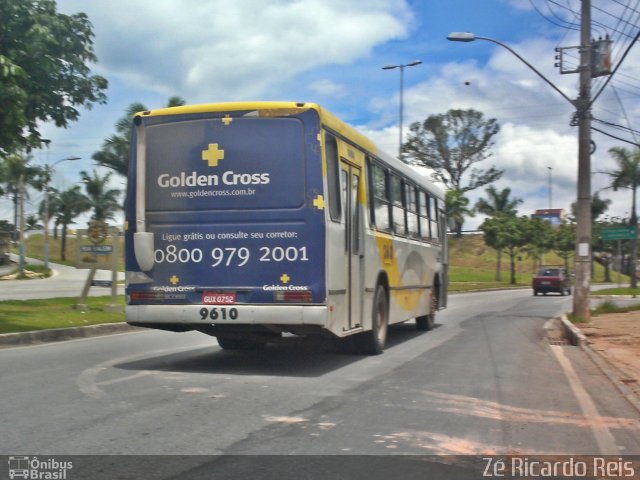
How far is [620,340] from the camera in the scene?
13891mm

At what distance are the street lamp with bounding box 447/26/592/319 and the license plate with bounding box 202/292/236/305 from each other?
11976 millimetres

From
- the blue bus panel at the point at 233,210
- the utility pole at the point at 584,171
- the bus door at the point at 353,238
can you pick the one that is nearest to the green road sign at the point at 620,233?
the utility pole at the point at 584,171

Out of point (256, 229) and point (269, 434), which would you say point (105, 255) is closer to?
point (256, 229)

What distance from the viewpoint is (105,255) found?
57.2ft

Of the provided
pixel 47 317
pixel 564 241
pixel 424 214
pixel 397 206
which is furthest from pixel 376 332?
pixel 564 241

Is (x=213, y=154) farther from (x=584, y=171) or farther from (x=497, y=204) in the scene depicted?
(x=497, y=204)

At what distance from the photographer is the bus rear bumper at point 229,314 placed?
835cm

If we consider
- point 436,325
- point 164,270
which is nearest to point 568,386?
point 164,270

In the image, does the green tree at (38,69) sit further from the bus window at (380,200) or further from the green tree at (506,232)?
the green tree at (506,232)

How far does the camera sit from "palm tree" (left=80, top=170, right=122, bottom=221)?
207 feet

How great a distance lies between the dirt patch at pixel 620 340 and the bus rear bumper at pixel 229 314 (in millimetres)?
4015

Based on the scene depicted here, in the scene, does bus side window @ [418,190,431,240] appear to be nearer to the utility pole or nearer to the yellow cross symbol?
the utility pole

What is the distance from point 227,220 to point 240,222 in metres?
0.18

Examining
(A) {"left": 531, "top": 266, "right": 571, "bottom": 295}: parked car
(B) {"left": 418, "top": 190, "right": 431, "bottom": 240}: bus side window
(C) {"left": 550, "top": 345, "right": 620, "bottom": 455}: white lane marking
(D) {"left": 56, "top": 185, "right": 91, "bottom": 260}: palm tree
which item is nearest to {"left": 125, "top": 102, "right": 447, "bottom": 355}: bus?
(C) {"left": 550, "top": 345, "right": 620, "bottom": 455}: white lane marking
